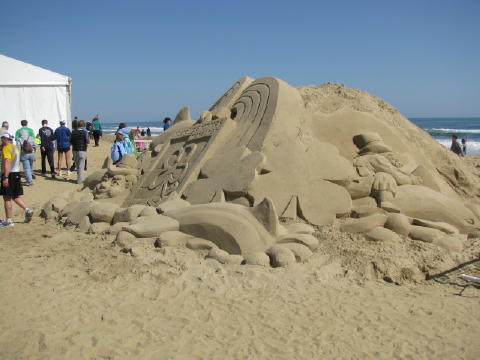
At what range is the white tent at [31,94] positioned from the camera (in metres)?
11.9

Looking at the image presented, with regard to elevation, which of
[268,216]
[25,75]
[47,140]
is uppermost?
Result: [25,75]

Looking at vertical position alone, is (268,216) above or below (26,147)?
below

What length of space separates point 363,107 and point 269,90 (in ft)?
4.07

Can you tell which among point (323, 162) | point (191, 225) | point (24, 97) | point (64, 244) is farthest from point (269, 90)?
point (24, 97)

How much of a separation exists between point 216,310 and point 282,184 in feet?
5.77

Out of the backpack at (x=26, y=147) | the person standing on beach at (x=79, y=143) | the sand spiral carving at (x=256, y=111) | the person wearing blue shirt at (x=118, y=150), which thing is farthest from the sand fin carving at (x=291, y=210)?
the backpack at (x=26, y=147)

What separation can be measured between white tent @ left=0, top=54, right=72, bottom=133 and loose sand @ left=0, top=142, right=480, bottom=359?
9.42 meters

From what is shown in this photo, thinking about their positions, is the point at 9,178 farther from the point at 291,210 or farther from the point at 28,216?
the point at 291,210

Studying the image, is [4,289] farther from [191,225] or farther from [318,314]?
[318,314]

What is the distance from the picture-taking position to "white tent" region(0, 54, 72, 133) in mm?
11914

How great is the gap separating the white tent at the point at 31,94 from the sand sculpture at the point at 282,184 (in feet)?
23.6

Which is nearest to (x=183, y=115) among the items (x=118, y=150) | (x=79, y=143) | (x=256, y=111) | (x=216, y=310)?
(x=118, y=150)

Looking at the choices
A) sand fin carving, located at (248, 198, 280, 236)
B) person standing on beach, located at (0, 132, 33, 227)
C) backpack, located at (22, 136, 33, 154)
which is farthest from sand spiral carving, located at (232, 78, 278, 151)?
backpack, located at (22, 136, 33, 154)

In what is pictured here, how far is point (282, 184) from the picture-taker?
14.0 feet
